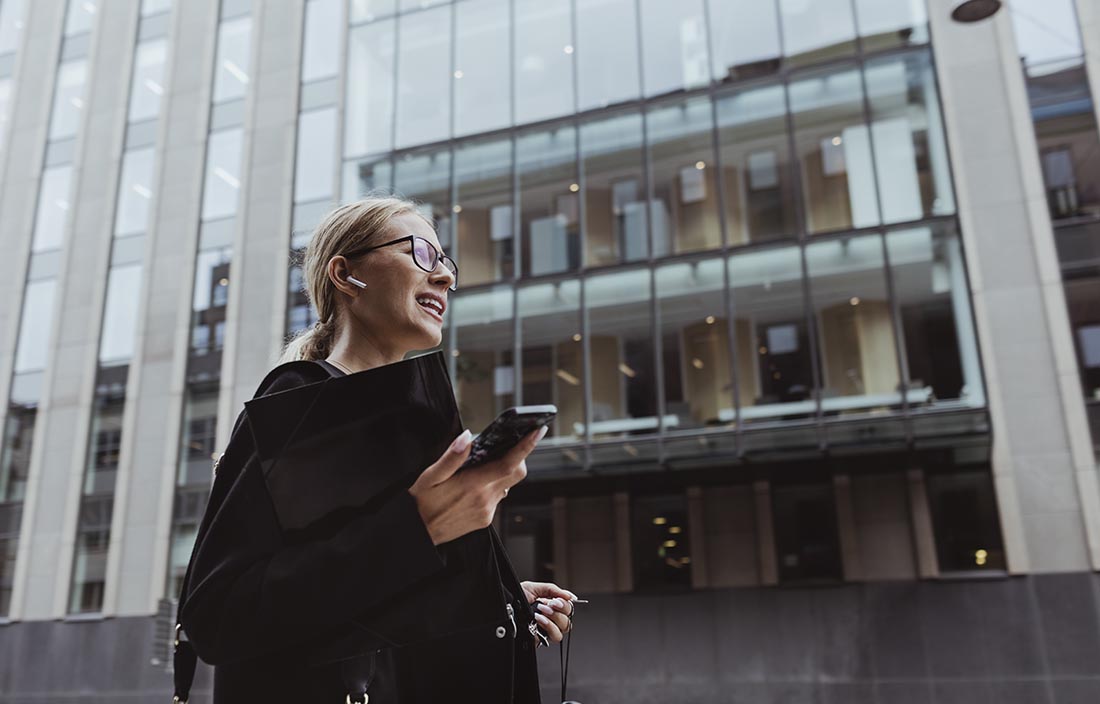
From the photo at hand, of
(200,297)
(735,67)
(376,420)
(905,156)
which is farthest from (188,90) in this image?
(376,420)

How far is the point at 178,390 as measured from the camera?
25.0 metres

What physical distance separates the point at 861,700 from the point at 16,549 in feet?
73.1

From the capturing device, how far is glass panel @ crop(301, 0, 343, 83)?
26.0m

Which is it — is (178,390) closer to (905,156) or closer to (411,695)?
(905,156)

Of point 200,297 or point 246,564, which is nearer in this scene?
point 246,564

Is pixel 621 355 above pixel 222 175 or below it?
below

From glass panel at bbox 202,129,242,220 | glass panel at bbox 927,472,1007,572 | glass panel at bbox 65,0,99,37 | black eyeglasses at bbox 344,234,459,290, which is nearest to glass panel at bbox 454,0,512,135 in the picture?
glass panel at bbox 202,129,242,220

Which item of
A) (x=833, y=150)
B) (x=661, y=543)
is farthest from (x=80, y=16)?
(x=661, y=543)

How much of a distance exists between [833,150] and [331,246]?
19585 mm

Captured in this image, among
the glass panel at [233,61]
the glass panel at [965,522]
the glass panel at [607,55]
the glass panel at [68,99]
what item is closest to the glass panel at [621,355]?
the glass panel at [607,55]

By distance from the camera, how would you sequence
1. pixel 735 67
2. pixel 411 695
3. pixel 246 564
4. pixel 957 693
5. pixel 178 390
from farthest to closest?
pixel 178 390
pixel 735 67
pixel 957 693
pixel 411 695
pixel 246 564

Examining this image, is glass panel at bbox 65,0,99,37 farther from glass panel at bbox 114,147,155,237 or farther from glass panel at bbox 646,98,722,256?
glass panel at bbox 646,98,722,256

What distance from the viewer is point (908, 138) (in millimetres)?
19703

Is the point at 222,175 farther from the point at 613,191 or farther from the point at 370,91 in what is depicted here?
the point at 613,191
